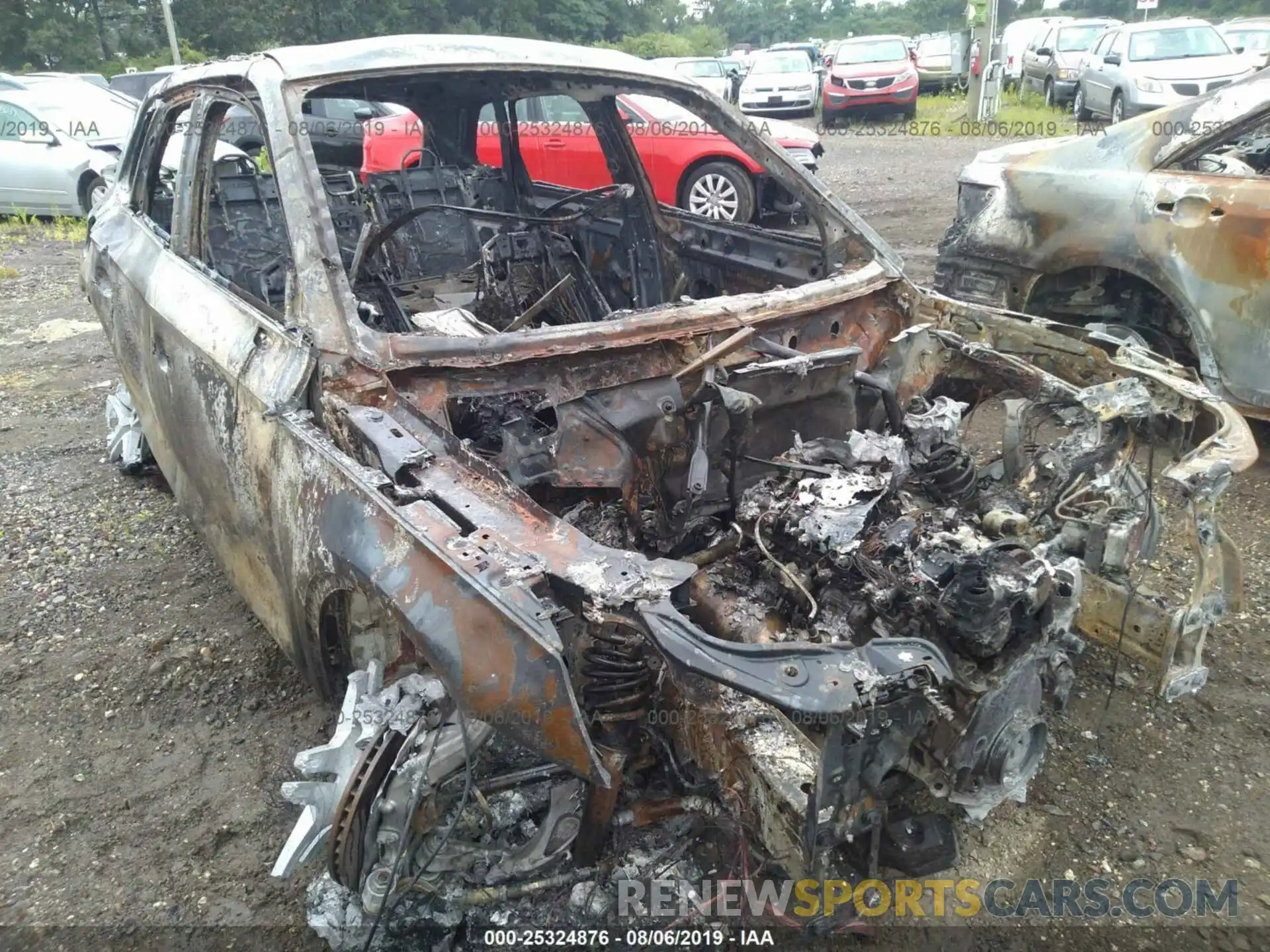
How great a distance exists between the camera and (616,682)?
1.95 meters

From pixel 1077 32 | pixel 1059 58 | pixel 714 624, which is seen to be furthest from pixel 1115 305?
pixel 1077 32

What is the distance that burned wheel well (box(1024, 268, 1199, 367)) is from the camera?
440cm

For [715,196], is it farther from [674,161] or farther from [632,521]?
[632,521]

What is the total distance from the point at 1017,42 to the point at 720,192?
1848 cm

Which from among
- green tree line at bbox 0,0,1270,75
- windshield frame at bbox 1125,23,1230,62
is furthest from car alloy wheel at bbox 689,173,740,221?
green tree line at bbox 0,0,1270,75

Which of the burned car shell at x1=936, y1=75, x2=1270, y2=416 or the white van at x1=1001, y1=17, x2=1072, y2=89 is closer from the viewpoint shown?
the burned car shell at x1=936, y1=75, x2=1270, y2=416

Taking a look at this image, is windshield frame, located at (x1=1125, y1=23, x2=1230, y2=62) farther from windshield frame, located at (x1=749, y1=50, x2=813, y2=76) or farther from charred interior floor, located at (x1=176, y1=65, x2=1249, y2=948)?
charred interior floor, located at (x1=176, y1=65, x2=1249, y2=948)

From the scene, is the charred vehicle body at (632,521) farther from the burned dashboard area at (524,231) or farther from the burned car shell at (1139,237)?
the burned car shell at (1139,237)

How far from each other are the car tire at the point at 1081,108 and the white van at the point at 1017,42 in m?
5.79

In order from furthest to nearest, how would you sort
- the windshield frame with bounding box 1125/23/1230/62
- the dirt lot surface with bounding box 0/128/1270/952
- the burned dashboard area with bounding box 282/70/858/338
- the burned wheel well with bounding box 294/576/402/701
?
the windshield frame with bounding box 1125/23/1230/62, the burned dashboard area with bounding box 282/70/858/338, the dirt lot surface with bounding box 0/128/1270/952, the burned wheel well with bounding box 294/576/402/701

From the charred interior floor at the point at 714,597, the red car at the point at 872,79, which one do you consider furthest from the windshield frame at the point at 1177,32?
the charred interior floor at the point at 714,597

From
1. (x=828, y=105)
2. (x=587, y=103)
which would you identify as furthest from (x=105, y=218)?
(x=828, y=105)

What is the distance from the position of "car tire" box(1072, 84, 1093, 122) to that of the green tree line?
16601mm

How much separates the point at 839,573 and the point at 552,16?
39866mm
